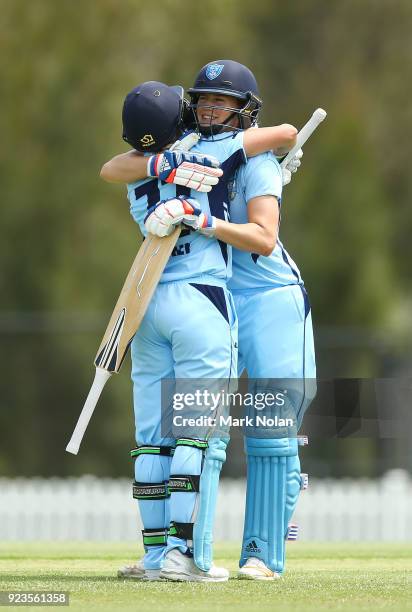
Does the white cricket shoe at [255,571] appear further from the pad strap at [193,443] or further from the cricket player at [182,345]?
the pad strap at [193,443]

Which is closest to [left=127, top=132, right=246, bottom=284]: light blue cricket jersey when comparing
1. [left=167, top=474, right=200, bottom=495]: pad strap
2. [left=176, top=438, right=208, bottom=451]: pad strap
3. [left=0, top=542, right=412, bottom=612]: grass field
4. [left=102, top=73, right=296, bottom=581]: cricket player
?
[left=102, top=73, right=296, bottom=581]: cricket player

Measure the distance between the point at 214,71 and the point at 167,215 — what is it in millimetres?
673

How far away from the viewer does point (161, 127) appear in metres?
5.46

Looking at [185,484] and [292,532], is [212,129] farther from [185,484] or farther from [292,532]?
[292,532]

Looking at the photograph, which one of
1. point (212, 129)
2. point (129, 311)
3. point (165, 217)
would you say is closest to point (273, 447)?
point (129, 311)

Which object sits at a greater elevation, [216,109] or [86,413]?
[216,109]

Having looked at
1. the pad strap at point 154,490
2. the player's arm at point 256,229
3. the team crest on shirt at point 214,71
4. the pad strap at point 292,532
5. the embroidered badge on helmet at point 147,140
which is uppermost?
the team crest on shirt at point 214,71

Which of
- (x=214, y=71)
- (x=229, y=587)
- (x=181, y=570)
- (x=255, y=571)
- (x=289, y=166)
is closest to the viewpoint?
(x=229, y=587)

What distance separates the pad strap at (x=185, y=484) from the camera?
17.1 ft

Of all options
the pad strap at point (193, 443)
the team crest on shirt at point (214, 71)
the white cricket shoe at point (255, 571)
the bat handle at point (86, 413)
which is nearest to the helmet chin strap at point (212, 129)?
the team crest on shirt at point (214, 71)

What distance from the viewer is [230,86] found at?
218 inches

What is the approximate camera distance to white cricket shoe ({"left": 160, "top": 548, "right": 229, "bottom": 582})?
5.21m

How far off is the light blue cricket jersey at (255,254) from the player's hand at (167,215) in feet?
0.95

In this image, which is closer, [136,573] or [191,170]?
[191,170]
